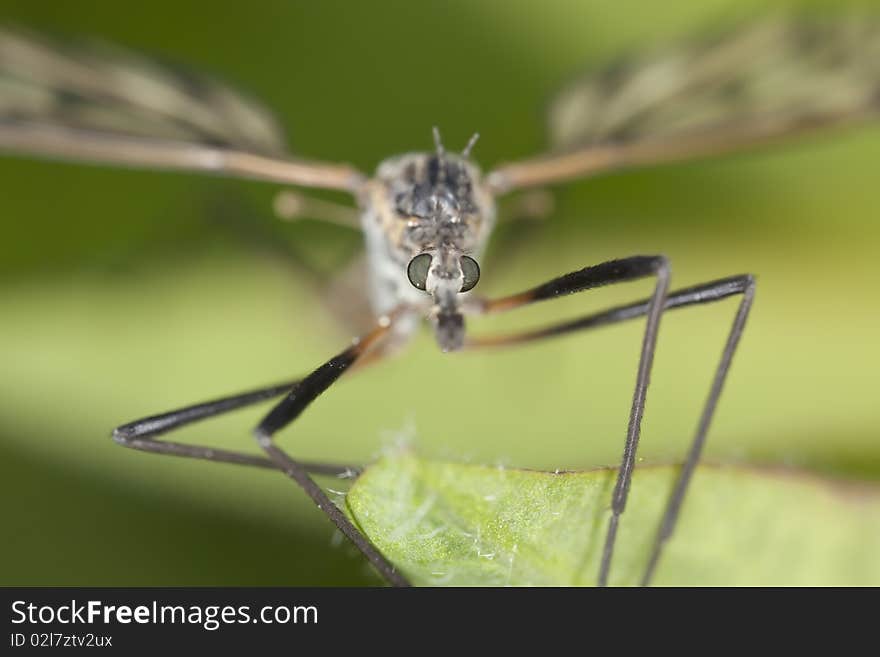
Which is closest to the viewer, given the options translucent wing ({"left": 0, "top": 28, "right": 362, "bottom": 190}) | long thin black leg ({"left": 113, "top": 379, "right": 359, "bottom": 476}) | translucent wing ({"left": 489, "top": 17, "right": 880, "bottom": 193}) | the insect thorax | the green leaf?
the green leaf

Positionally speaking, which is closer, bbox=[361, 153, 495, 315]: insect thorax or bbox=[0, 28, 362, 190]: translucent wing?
bbox=[361, 153, 495, 315]: insect thorax

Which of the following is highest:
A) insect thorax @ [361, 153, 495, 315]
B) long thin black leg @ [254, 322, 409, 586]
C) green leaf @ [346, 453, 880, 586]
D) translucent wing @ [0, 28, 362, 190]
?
translucent wing @ [0, 28, 362, 190]

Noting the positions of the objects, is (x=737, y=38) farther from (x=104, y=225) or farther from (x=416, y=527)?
(x=416, y=527)

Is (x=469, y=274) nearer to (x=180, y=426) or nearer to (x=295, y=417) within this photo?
(x=295, y=417)

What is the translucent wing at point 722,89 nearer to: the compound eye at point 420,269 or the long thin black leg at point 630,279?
the compound eye at point 420,269

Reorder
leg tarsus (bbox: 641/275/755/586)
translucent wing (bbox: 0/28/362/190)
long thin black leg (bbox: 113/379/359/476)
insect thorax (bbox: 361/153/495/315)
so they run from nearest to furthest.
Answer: leg tarsus (bbox: 641/275/755/586) < long thin black leg (bbox: 113/379/359/476) < insect thorax (bbox: 361/153/495/315) < translucent wing (bbox: 0/28/362/190)

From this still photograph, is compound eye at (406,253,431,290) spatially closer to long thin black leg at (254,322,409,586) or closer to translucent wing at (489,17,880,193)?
long thin black leg at (254,322,409,586)

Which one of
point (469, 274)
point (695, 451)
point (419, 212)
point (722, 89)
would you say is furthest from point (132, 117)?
point (695, 451)

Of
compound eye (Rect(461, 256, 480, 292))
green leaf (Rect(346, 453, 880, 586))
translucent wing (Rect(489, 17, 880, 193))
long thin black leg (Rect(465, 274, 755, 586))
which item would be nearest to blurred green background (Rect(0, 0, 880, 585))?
translucent wing (Rect(489, 17, 880, 193))
